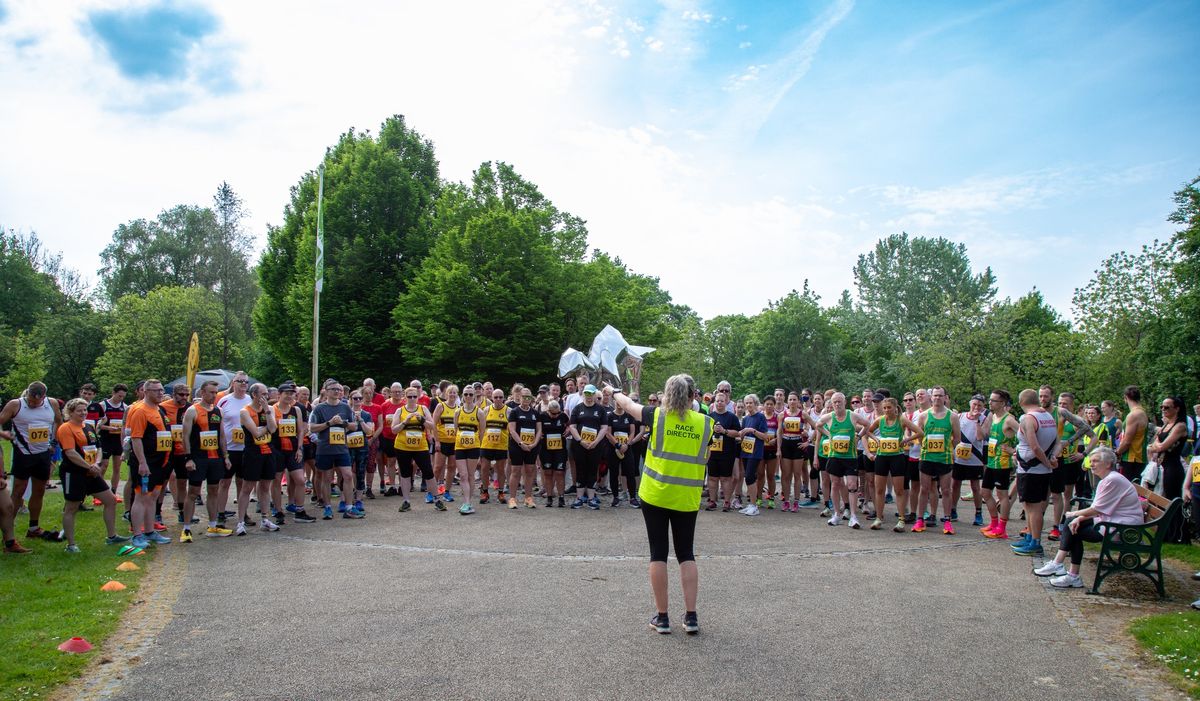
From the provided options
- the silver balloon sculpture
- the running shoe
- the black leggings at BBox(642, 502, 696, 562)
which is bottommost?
the running shoe

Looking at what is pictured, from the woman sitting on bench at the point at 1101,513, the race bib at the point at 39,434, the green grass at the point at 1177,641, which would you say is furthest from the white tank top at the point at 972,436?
the race bib at the point at 39,434

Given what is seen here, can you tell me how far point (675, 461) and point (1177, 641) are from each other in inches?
160

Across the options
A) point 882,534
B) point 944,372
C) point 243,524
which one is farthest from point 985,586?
point 944,372

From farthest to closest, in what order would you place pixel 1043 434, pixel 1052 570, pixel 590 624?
1. pixel 1043 434
2. pixel 1052 570
3. pixel 590 624

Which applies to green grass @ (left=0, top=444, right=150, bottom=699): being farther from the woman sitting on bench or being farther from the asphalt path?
the woman sitting on bench

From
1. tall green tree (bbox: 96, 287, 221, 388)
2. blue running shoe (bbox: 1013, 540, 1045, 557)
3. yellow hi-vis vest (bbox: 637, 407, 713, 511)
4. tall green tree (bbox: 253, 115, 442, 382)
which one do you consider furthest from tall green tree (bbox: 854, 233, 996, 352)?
yellow hi-vis vest (bbox: 637, 407, 713, 511)

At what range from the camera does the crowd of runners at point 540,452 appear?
898 centimetres

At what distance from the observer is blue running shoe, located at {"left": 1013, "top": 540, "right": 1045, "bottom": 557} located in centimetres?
898

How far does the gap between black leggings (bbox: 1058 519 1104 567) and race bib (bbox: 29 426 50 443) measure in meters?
11.7

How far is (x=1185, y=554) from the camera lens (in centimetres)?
892

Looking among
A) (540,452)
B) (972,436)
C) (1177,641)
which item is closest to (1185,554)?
(972,436)

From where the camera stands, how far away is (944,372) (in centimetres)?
4191

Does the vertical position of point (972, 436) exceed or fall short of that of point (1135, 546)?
it exceeds it

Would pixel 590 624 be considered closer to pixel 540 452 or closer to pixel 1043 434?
pixel 1043 434
